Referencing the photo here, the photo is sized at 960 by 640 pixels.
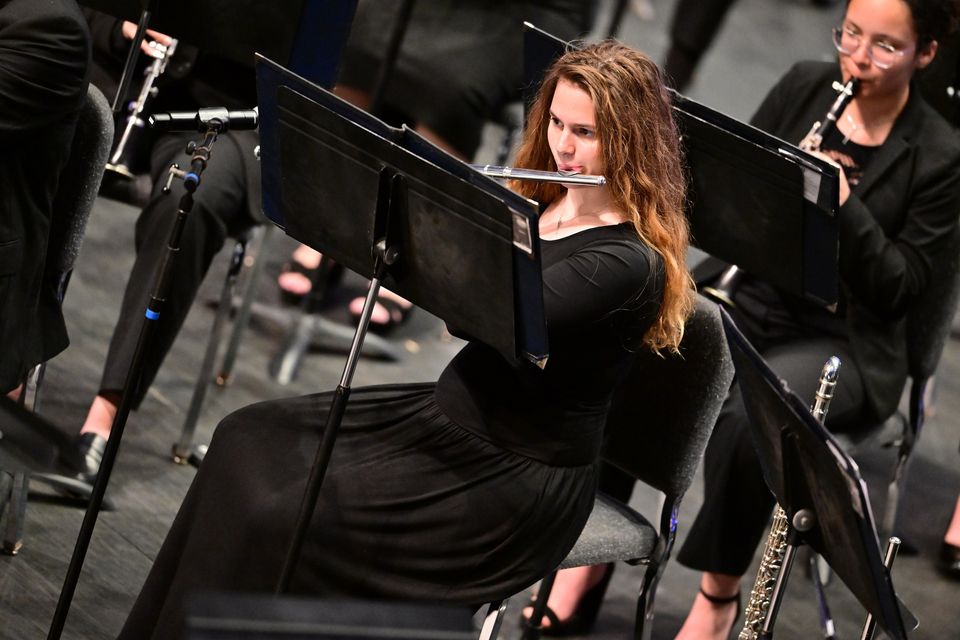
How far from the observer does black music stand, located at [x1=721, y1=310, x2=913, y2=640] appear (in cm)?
161

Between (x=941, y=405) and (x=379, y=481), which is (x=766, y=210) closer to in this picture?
(x=379, y=481)

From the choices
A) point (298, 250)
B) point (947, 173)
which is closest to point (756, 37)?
point (298, 250)

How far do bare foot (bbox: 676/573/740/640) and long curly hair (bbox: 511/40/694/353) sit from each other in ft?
2.26

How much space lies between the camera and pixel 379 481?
2.11m

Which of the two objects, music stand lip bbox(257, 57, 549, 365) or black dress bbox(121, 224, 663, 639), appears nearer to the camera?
music stand lip bbox(257, 57, 549, 365)

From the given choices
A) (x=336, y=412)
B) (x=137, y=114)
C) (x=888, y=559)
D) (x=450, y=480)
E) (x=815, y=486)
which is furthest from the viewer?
(x=137, y=114)

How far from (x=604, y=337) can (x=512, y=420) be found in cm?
20

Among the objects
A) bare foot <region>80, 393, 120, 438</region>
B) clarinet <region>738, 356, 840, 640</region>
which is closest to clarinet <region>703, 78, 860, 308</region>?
clarinet <region>738, 356, 840, 640</region>

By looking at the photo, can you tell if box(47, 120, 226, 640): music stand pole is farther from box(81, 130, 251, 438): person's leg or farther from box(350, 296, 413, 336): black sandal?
box(350, 296, 413, 336): black sandal

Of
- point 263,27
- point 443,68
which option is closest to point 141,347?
point 263,27

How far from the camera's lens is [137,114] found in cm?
298

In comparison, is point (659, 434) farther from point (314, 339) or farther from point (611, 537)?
point (314, 339)

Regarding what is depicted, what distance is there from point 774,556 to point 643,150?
681 mm

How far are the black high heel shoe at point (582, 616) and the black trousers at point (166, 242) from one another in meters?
0.98
